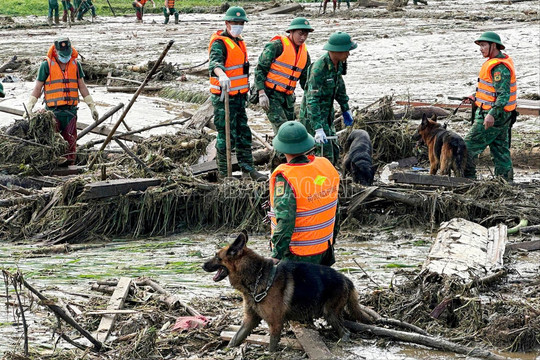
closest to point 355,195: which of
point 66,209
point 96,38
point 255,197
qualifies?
point 255,197

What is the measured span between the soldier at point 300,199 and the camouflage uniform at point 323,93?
140 inches

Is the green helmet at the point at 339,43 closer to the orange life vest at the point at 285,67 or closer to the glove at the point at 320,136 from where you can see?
the glove at the point at 320,136

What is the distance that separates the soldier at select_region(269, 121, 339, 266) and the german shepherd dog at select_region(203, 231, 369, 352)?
29 cm

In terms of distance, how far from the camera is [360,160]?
1070 centimetres

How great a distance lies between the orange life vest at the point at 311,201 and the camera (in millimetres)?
6168

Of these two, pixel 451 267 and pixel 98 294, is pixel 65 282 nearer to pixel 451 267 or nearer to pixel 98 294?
pixel 98 294

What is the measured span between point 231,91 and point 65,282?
380cm

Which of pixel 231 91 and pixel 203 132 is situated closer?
pixel 231 91

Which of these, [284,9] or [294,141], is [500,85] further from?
[284,9]

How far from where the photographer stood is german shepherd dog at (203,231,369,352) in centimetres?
595

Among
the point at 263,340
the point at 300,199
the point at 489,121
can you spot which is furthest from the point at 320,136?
the point at 263,340

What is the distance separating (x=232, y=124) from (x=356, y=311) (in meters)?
4.87

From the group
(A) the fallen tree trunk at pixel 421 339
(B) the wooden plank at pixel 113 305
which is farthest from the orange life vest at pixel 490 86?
(B) the wooden plank at pixel 113 305

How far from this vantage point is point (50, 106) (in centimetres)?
1211
